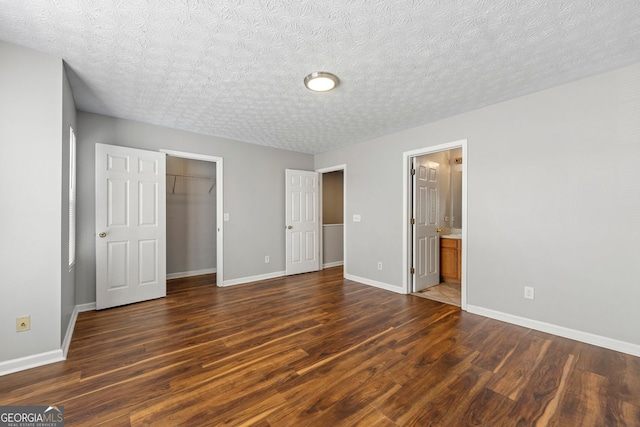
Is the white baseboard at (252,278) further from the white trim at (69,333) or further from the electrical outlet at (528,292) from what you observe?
the electrical outlet at (528,292)

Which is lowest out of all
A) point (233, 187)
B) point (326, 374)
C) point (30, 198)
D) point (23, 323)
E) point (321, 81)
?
point (326, 374)

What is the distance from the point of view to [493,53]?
2033 millimetres

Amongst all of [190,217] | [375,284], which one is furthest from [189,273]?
[375,284]

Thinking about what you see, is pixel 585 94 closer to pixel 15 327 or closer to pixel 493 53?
pixel 493 53

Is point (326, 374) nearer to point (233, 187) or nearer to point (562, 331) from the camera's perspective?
point (562, 331)

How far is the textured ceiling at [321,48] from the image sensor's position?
5.29 feet

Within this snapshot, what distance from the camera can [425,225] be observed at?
4.16m

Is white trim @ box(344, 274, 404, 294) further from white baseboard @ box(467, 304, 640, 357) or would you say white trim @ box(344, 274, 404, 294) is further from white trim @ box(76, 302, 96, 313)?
white trim @ box(76, 302, 96, 313)

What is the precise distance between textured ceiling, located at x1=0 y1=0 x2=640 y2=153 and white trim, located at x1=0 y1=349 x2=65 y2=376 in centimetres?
234

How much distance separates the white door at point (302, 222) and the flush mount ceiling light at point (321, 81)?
2607 millimetres

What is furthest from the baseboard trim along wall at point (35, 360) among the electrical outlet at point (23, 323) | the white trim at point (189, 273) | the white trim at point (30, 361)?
the white trim at point (189, 273)

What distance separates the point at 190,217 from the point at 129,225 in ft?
5.70

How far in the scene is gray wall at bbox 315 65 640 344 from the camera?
2262mm

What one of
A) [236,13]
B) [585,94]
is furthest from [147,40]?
[585,94]
